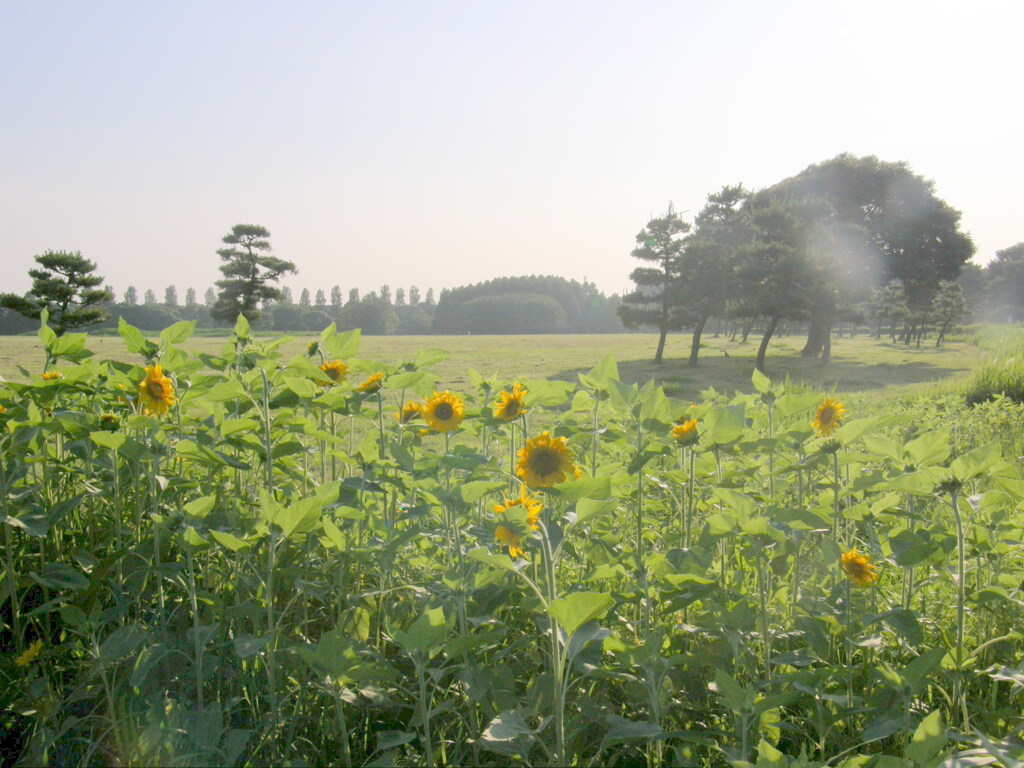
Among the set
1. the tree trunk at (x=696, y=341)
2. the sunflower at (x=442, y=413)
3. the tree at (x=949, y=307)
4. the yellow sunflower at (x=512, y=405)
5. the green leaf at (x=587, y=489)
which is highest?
the tree at (x=949, y=307)

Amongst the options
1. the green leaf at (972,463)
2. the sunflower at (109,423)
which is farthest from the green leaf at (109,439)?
the green leaf at (972,463)

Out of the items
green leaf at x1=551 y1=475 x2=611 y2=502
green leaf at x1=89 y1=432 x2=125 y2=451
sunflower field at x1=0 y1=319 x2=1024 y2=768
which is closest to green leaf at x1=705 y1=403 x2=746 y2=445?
sunflower field at x1=0 y1=319 x2=1024 y2=768

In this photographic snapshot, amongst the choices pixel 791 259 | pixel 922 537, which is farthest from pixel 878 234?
pixel 922 537

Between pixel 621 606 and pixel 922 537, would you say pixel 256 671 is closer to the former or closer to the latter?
pixel 621 606

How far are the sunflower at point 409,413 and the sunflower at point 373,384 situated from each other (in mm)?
130

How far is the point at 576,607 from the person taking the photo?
0.82m

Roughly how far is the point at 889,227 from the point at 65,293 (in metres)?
30.1

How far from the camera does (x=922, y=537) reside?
4.05ft

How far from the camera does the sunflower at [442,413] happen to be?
150 cm

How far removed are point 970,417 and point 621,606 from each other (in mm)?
3569

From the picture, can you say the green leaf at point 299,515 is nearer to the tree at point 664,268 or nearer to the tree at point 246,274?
the tree at point 664,268

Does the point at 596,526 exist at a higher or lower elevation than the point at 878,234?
lower

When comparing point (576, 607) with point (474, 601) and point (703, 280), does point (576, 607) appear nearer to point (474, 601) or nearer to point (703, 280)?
point (474, 601)

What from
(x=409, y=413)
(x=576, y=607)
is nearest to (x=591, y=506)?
(x=576, y=607)
